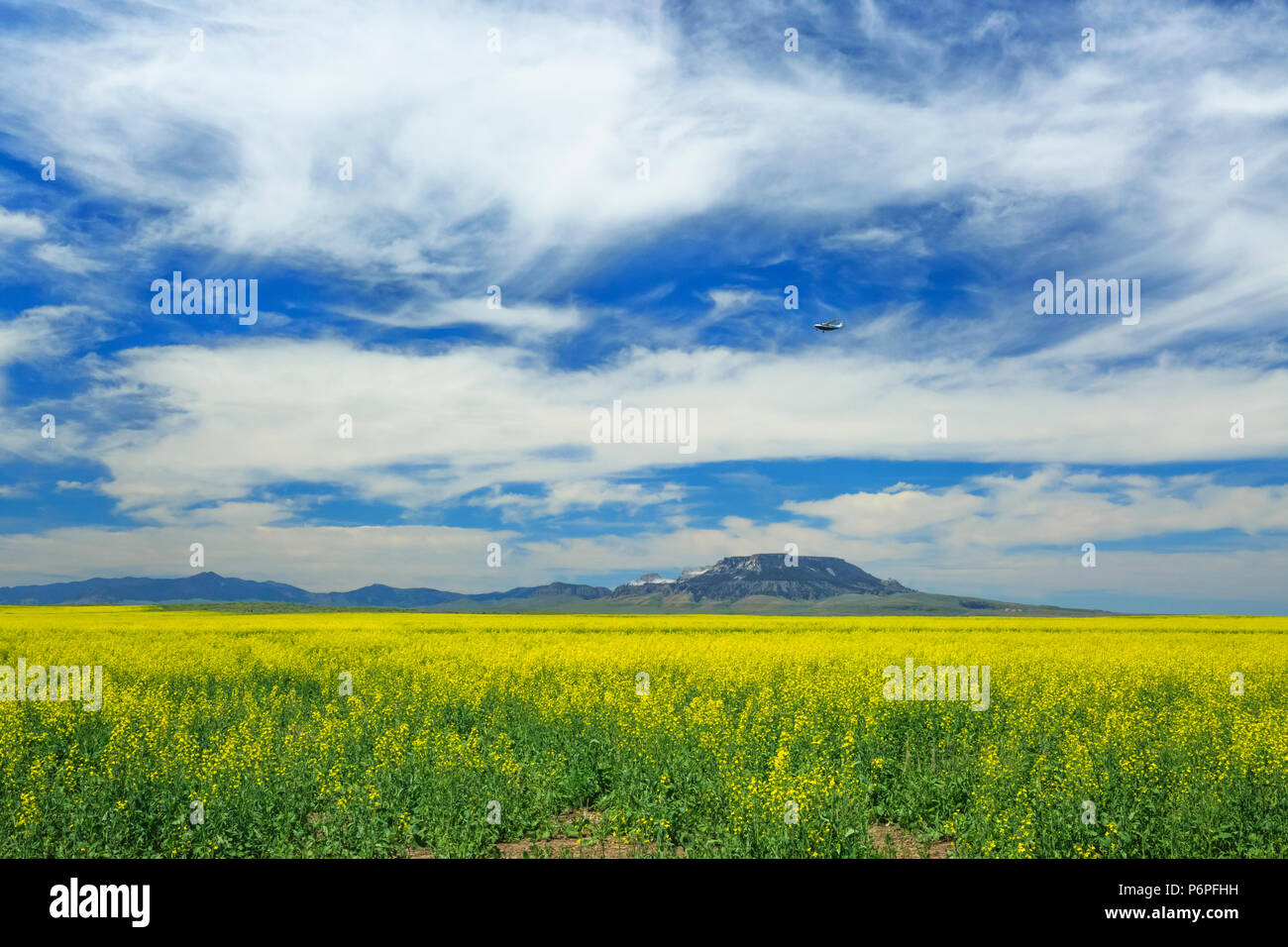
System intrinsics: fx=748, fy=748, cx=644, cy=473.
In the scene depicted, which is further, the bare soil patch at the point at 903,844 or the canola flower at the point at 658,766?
the bare soil patch at the point at 903,844

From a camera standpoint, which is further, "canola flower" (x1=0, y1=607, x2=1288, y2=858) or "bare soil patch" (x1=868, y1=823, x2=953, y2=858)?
"bare soil patch" (x1=868, y1=823, x2=953, y2=858)

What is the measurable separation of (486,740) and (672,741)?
3635 mm

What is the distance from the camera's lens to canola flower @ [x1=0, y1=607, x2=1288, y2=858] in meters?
9.13

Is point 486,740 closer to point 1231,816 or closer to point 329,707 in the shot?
point 329,707

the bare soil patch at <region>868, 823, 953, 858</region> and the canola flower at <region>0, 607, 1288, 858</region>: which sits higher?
the canola flower at <region>0, 607, 1288, 858</region>

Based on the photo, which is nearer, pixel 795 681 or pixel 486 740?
pixel 486 740

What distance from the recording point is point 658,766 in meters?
11.6

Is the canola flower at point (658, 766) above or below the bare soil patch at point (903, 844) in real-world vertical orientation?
above

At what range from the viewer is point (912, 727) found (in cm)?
1423

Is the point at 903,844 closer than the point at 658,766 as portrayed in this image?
Yes

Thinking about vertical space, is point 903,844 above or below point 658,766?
below

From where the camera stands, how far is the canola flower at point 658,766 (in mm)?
9133
